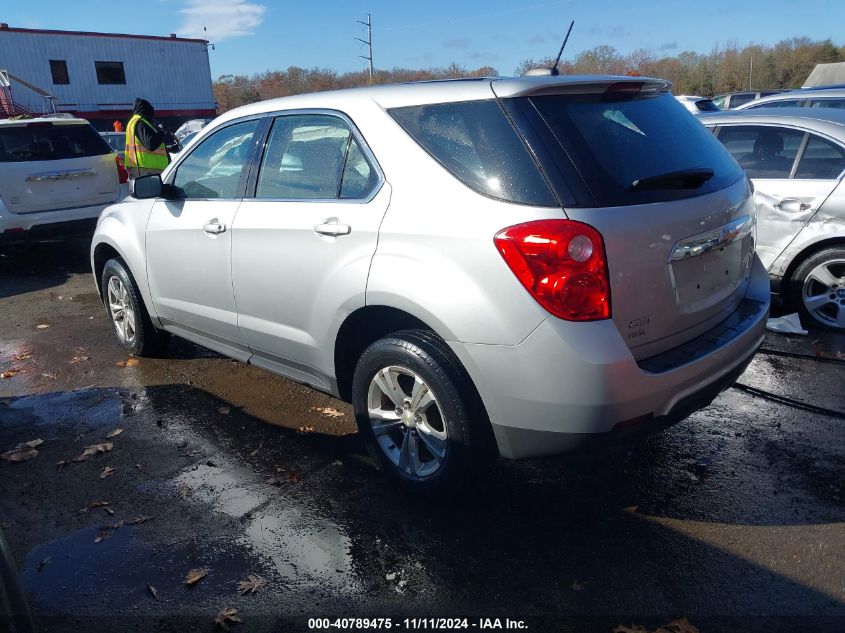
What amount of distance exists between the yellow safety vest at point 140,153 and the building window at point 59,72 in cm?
3316

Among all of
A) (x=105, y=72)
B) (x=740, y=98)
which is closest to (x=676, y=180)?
(x=740, y=98)

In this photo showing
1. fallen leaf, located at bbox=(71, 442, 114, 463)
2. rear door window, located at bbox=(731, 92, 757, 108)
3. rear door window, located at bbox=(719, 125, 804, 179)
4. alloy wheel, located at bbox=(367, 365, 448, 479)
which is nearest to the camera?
alloy wheel, located at bbox=(367, 365, 448, 479)

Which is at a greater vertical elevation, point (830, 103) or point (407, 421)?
point (830, 103)

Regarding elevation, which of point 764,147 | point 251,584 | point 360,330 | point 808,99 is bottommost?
point 251,584

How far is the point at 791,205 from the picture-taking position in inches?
212

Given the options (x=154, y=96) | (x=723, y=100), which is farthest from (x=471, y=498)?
(x=154, y=96)

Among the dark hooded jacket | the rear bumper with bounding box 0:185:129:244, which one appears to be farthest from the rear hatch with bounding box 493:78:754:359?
the dark hooded jacket

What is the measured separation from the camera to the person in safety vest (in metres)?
Answer: 9.34

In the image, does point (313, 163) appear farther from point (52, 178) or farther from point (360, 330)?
point (52, 178)

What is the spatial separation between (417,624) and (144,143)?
8.62 m

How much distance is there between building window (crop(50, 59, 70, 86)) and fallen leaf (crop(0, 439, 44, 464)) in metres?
39.5

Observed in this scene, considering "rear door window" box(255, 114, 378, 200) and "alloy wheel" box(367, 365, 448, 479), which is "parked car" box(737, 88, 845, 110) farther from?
"alloy wheel" box(367, 365, 448, 479)

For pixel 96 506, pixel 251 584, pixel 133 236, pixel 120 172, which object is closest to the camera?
pixel 251 584

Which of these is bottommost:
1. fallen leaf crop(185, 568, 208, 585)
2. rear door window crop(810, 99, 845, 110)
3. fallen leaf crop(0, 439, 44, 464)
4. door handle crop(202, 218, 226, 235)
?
fallen leaf crop(0, 439, 44, 464)
